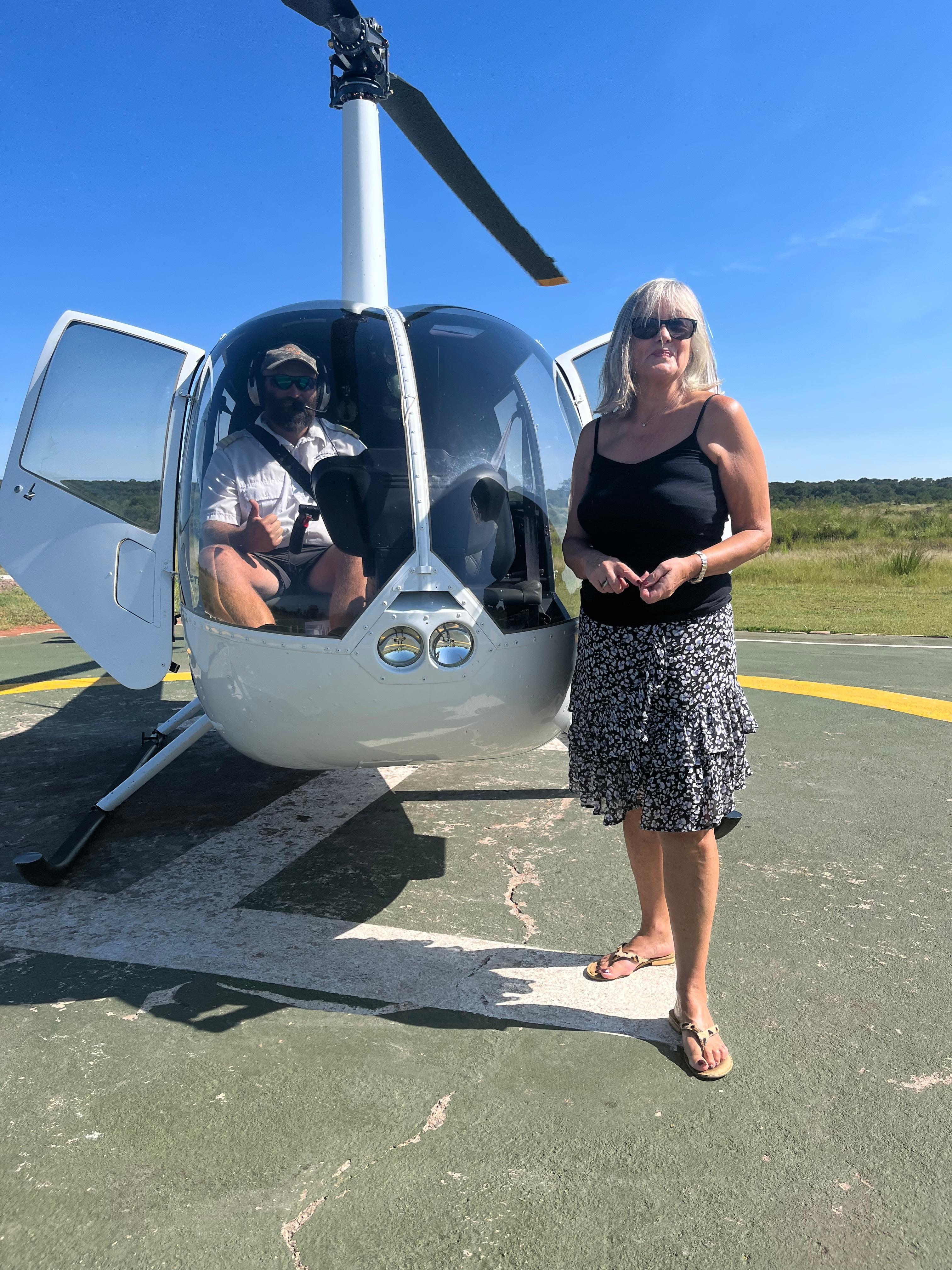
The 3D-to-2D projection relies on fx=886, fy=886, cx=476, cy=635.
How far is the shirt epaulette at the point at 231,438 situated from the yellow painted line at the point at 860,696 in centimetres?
508

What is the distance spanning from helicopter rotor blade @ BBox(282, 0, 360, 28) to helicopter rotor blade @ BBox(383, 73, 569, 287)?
2.29ft

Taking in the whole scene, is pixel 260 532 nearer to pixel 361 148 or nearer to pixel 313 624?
pixel 313 624

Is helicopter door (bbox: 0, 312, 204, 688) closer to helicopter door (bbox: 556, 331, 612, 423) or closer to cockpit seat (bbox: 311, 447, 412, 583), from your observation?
cockpit seat (bbox: 311, 447, 412, 583)

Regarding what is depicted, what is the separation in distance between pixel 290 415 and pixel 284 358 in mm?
192

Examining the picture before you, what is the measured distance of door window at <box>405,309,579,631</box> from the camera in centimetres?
262

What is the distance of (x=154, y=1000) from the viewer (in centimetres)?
246

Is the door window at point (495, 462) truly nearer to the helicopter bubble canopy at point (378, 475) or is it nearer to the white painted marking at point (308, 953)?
the helicopter bubble canopy at point (378, 475)

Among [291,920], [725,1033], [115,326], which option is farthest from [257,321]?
[725,1033]

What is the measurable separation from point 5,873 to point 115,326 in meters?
2.32

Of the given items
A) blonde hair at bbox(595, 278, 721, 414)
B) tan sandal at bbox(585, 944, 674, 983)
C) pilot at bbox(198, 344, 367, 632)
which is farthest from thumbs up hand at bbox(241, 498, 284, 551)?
tan sandal at bbox(585, 944, 674, 983)

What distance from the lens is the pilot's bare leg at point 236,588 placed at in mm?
2617

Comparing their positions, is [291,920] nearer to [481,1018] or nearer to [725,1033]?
[481,1018]

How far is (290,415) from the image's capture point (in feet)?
9.49

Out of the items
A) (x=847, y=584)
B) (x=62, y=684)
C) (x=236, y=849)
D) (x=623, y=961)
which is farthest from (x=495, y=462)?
(x=847, y=584)
